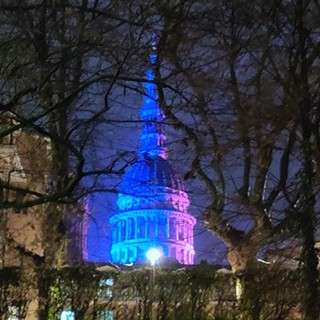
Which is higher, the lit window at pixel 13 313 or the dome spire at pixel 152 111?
the dome spire at pixel 152 111

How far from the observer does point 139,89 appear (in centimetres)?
1065

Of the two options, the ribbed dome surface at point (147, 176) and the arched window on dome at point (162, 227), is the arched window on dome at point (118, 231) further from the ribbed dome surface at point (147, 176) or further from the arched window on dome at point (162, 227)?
the ribbed dome surface at point (147, 176)

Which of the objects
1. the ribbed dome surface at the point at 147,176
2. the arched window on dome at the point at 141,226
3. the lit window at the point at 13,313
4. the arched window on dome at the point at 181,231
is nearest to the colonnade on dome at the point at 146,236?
the arched window on dome at the point at 141,226

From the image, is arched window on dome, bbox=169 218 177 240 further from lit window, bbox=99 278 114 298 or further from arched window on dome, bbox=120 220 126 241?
lit window, bbox=99 278 114 298

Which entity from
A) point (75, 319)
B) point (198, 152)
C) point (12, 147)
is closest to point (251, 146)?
point (198, 152)

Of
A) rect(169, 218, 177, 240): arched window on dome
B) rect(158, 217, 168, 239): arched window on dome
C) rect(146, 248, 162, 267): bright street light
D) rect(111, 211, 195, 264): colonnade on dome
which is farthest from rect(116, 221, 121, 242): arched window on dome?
rect(146, 248, 162, 267): bright street light

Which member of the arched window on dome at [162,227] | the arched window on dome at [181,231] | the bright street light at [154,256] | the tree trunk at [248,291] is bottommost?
the tree trunk at [248,291]

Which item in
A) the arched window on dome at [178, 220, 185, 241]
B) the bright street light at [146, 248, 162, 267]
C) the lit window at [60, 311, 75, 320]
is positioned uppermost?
the arched window on dome at [178, 220, 185, 241]

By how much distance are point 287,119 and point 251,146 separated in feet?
5.75

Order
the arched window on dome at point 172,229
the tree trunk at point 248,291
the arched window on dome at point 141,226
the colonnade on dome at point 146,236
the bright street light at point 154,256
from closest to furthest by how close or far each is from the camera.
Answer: the tree trunk at point 248,291, the bright street light at point 154,256, the arched window on dome at point 172,229, the colonnade on dome at point 146,236, the arched window on dome at point 141,226

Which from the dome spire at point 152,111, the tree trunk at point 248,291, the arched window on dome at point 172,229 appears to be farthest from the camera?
the arched window on dome at point 172,229

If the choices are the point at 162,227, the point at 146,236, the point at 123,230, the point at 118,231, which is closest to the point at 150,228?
the point at 146,236

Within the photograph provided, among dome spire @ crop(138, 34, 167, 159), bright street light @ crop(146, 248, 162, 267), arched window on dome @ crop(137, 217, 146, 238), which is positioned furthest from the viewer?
arched window on dome @ crop(137, 217, 146, 238)

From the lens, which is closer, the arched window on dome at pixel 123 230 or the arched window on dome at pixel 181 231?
the arched window on dome at pixel 181 231
